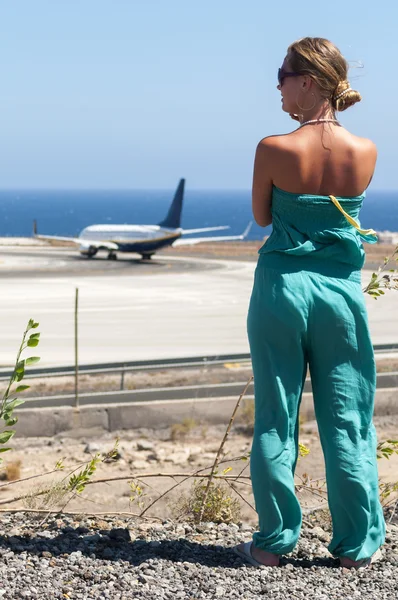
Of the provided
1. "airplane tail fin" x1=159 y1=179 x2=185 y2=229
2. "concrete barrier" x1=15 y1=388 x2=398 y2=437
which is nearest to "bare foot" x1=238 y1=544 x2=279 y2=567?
"concrete barrier" x1=15 y1=388 x2=398 y2=437

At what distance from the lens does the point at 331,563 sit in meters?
5.19

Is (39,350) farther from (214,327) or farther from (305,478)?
(305,478)

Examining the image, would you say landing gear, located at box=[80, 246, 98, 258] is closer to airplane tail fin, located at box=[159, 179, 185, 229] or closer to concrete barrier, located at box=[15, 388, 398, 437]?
airplane tail fin, located at box=[159, 179, 185, 229]

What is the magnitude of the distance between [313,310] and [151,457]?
967cm

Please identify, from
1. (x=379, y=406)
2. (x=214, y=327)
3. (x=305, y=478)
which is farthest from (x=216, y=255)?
(x=305, y=478)

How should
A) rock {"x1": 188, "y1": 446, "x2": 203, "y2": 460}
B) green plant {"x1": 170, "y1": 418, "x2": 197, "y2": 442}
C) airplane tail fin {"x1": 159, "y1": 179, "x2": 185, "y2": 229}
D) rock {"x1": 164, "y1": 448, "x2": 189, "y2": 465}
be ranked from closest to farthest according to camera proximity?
rock {"x1": 164, "y1": 448, "x2": 189, "y2": 465}, rock {"x1": 188, "y1": 446, "x2": 203, "y2": 460}, green plant {"x1": 170, "y1": 418, "x2": 197, "y2": 442}, airplane tail fin {"x1": 159, "y1": 179, "x2": 185, "y2": 229}

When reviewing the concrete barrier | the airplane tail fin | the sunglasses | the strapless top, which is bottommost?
the concrete barrier

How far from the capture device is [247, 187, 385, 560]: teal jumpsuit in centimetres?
493

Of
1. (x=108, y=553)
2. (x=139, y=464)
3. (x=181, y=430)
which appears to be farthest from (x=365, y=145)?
(x=181, y=430)

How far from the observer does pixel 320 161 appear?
4898mm

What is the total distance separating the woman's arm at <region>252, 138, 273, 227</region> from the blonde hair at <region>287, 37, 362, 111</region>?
449 millimetres

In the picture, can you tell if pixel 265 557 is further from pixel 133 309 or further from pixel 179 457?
pixel 133 309

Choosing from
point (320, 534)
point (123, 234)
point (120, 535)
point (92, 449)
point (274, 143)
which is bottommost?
point (92, 449)

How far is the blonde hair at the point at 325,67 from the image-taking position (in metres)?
4.94
